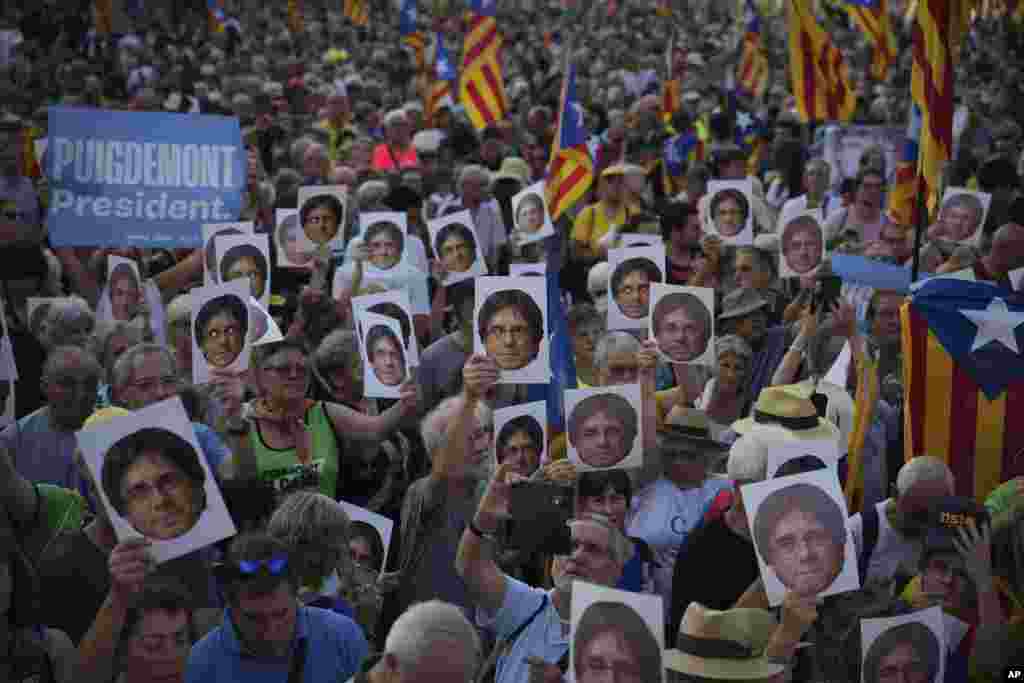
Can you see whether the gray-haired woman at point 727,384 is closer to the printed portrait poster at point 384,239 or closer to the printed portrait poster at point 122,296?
the printed portrait poster at point 384,239

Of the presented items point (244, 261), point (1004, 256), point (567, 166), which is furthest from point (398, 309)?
point (567, 166)

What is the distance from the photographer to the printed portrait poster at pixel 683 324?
666 centimetres

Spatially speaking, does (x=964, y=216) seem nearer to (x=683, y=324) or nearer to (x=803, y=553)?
(x=683, y=324)

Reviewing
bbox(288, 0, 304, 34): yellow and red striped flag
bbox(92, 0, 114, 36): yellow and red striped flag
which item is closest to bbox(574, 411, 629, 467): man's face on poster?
bbox(92, 0, 114, 36): yellow and red striped flag

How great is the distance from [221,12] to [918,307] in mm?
23277

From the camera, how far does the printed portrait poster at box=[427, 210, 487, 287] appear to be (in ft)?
27.3

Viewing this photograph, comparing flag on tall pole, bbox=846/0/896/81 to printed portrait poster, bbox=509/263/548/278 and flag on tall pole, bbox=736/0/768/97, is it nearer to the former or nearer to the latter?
flag on tall pole, bbox=736/0/768/97

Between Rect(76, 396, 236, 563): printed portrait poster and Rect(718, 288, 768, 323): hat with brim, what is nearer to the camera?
Rect(76, 396, 236, 563): printed portrait poster

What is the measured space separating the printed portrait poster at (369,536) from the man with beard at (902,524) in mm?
1494

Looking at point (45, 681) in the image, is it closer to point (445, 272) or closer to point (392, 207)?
point (445, 272)

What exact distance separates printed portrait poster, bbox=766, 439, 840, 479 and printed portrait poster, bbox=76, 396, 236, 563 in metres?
1.73

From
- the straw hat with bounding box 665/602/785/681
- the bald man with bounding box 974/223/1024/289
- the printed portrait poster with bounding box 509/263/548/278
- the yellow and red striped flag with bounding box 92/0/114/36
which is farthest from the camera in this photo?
the yellow and red striped flag with bounding box 92/0/114/36

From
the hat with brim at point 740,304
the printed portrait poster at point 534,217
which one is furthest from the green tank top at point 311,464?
the printed portrait poster at point 534,217

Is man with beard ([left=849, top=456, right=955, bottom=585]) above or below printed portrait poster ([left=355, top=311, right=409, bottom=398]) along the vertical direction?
below
